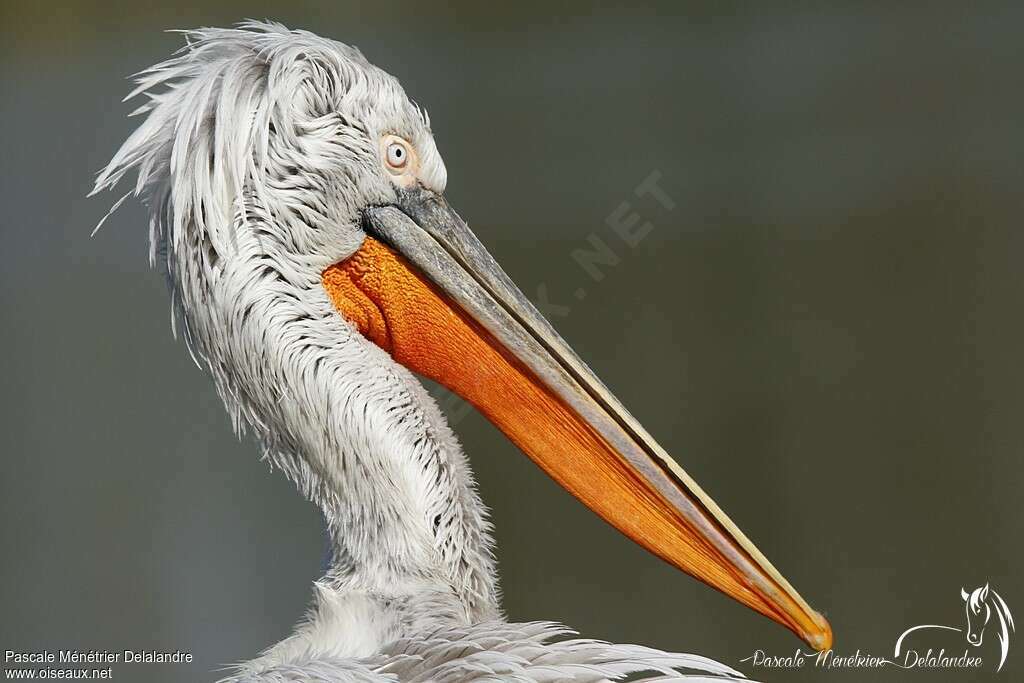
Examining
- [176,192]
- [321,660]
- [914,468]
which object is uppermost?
[176,192]

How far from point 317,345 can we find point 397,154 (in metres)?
0.29

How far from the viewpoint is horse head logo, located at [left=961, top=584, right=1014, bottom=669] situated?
3430 mm

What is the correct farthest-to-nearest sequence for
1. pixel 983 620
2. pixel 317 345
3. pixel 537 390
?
1. pixel 983 620
2. pixel 537 390
3. pixel 317 345

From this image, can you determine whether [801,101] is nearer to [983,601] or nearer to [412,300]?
[983,601]

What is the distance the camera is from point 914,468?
147 inches

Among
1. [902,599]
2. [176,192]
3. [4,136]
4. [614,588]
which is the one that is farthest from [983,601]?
[4,136]

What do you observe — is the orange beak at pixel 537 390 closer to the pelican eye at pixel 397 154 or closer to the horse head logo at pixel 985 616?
the pelican eye at pixel 397 154

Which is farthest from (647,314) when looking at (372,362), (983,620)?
(372,362)

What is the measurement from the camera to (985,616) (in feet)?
12.2

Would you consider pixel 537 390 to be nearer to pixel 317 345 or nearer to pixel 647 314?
pixel 317 345

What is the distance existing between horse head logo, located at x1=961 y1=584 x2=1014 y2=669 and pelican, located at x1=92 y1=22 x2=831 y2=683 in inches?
96.0

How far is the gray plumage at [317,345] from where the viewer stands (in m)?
1.28

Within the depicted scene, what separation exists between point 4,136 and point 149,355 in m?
0.95

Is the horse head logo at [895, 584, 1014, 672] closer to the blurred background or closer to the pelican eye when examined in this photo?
the blurred background
